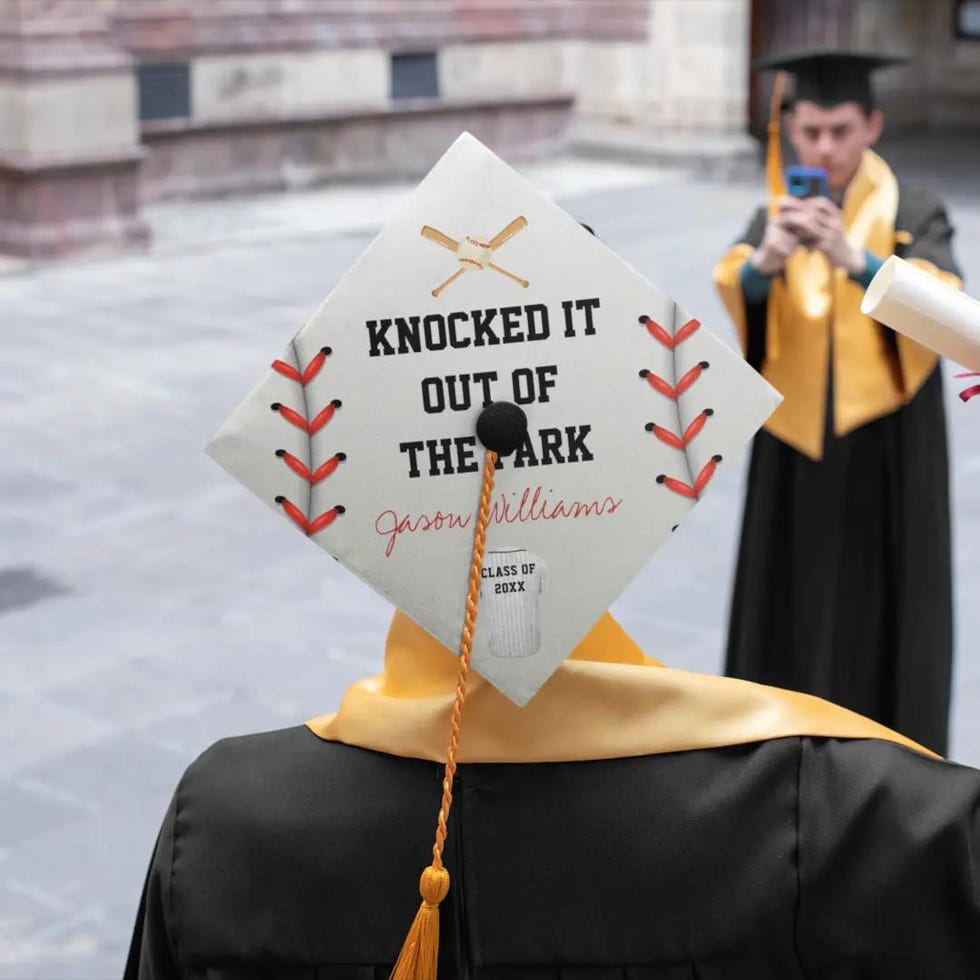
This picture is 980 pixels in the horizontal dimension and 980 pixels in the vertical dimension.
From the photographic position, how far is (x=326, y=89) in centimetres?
1514

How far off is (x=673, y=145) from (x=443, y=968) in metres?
15.3

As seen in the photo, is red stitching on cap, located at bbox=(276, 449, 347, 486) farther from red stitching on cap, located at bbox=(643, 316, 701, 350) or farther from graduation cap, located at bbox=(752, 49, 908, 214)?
graduation cap, located at bbox=(752, 49, 908, 214)

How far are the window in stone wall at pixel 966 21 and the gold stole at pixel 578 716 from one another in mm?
20723

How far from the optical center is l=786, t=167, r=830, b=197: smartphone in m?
4.05

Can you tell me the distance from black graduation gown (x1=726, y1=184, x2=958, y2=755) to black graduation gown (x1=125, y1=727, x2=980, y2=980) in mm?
2492

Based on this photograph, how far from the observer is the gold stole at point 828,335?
411 centimetres

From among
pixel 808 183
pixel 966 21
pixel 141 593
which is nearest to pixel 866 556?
pixel 808 183

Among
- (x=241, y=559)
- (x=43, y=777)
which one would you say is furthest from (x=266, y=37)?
(x=43, y=777)

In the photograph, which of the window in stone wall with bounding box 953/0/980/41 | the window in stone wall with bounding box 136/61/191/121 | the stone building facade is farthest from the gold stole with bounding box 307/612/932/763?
the window in stone wall with bounding box 953/0/980/41

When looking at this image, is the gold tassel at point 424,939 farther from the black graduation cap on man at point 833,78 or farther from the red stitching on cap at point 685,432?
the black graduation cap on man at point 833,78

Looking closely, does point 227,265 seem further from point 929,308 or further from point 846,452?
point 929,308

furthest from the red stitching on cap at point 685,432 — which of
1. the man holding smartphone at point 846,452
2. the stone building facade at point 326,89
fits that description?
the stone building facade at point 326,89

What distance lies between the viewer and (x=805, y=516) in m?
4.23

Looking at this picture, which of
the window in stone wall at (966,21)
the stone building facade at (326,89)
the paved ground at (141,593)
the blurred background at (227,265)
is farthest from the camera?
the window in stone wall at (966,21)
